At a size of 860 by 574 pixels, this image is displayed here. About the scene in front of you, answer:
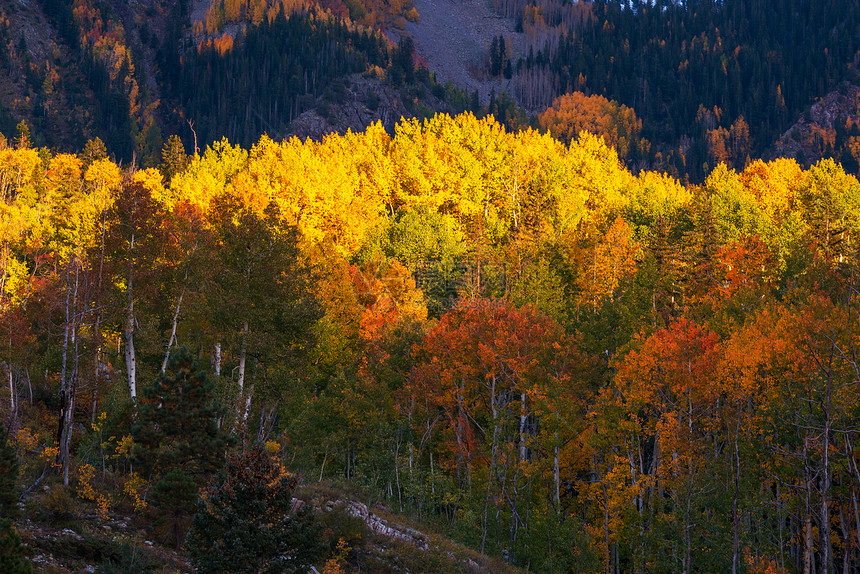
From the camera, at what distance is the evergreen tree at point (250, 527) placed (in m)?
21.4

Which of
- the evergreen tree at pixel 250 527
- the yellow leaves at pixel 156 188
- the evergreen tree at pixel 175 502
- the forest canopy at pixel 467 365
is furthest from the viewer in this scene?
the yellow leaves at pixel 156 188

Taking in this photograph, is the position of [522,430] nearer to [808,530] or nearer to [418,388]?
[418,388]

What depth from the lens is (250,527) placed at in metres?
21.7

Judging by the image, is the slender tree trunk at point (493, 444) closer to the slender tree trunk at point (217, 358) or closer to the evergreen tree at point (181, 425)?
the slender tree trunk at point (217, 358)

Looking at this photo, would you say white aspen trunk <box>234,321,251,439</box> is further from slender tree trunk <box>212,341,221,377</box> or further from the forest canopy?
slender tree trunk <box>212,341,221,377</box>

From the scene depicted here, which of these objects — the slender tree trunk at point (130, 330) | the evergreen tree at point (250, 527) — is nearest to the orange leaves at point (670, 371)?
the slender tree trunk at point (130, 330)

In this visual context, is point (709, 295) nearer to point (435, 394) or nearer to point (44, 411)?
point (435, 394)

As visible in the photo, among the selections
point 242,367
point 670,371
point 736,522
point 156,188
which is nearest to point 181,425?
point 242,367

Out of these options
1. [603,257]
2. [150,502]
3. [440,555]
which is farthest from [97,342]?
[603,257]

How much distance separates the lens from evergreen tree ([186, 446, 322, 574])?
21.4m

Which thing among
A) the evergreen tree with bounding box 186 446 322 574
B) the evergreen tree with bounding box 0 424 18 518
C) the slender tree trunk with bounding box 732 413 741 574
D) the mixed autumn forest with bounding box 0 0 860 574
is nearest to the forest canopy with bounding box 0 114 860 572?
the mixed autumn forest with bounding box 0 0 860 574

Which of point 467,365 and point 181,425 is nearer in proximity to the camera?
point 181,425

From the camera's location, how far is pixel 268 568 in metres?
21.9

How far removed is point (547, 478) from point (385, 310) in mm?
16468
